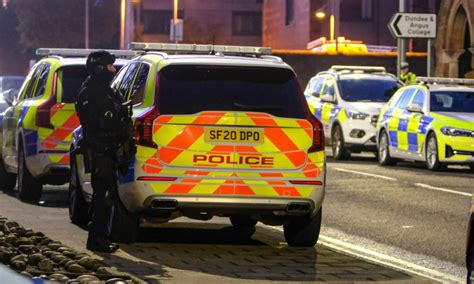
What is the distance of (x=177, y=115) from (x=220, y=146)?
43 cm

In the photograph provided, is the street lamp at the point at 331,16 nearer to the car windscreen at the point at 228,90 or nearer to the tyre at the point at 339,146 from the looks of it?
the tyre at the point at 339,146

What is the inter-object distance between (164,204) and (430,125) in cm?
1380

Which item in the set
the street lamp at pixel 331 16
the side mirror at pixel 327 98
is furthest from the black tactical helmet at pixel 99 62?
the street lamp at pixel 331 16

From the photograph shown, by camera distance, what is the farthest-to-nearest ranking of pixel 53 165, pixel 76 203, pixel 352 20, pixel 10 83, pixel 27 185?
pixel 352 20 < pixel 10 83 < pixel 27 185 < pixel 53 165 < pixel 76 203

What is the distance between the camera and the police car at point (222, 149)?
39.2 ft

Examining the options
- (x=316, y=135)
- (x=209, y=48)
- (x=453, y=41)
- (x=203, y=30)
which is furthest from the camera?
(x=203, y=30)

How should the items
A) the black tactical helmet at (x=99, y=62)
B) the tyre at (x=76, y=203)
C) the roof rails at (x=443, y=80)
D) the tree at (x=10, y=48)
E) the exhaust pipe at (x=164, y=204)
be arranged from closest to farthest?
the exhaust pipe at (x=164, y=204) → the black tactical helmet at (x=99, y=62) → the tyre at (x=76, y=203) → the roof rails at (x=443, y=80) → the tree at (x=10, y=48)

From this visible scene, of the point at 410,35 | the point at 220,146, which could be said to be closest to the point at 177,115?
the point at 220,146

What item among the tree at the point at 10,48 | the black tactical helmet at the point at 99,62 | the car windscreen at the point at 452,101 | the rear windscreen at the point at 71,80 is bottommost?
the tree at the point at 10,48

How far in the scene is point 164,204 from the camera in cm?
1194

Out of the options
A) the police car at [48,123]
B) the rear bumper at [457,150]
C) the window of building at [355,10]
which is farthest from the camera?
the window of building at [355,10]

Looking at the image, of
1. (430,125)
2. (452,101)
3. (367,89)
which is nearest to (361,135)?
(367,89)

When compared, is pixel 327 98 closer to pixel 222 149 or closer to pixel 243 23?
pixel 222 149

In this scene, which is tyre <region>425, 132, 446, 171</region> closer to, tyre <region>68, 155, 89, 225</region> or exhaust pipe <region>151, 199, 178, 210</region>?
tyre <region>68, 155, 89, 225</region>
